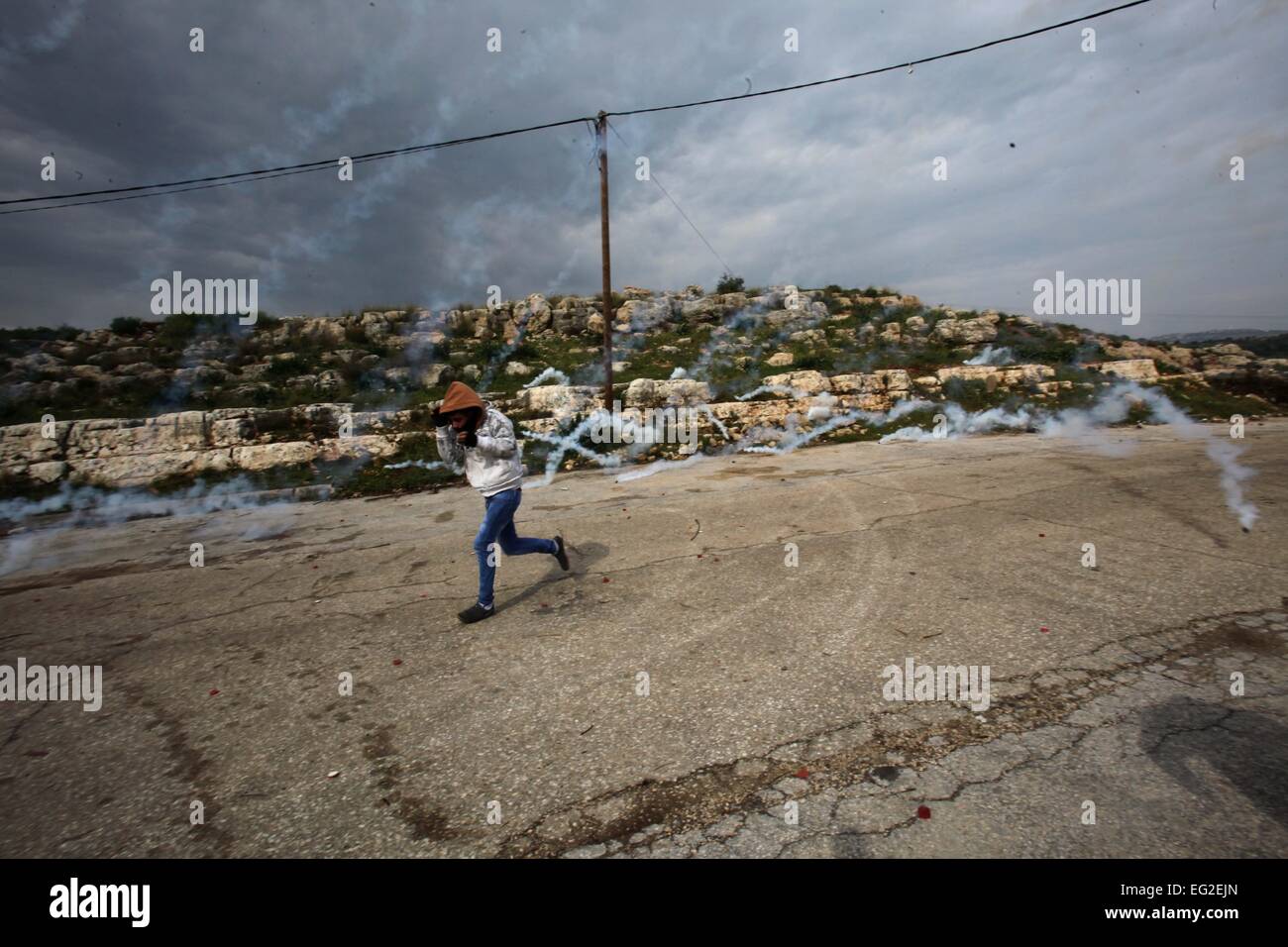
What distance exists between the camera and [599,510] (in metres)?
8.74

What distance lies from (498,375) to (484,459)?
642 inches

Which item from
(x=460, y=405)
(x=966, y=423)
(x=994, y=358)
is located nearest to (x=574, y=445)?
(x=460, y=405)

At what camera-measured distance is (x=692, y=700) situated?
3.29 m

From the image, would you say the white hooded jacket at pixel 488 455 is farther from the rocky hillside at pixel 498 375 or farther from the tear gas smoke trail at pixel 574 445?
the rocky hillside at pixel 498 375

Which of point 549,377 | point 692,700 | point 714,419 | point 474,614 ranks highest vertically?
point 549,377

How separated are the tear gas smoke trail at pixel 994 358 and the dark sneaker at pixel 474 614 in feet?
70.6

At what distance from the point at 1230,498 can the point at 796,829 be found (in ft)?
27.8

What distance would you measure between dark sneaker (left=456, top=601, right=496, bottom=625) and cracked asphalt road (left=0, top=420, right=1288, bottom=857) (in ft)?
0.58

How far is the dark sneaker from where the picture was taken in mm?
4688

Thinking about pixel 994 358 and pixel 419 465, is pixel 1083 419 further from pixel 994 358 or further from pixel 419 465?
pixel 419 465

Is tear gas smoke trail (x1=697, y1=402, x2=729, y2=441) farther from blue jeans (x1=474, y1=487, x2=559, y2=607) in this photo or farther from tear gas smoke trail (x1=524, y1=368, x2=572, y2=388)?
blue jeans (x1=474, y1=487, x2=559, y2=607)

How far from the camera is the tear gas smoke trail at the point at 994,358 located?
827 inches
